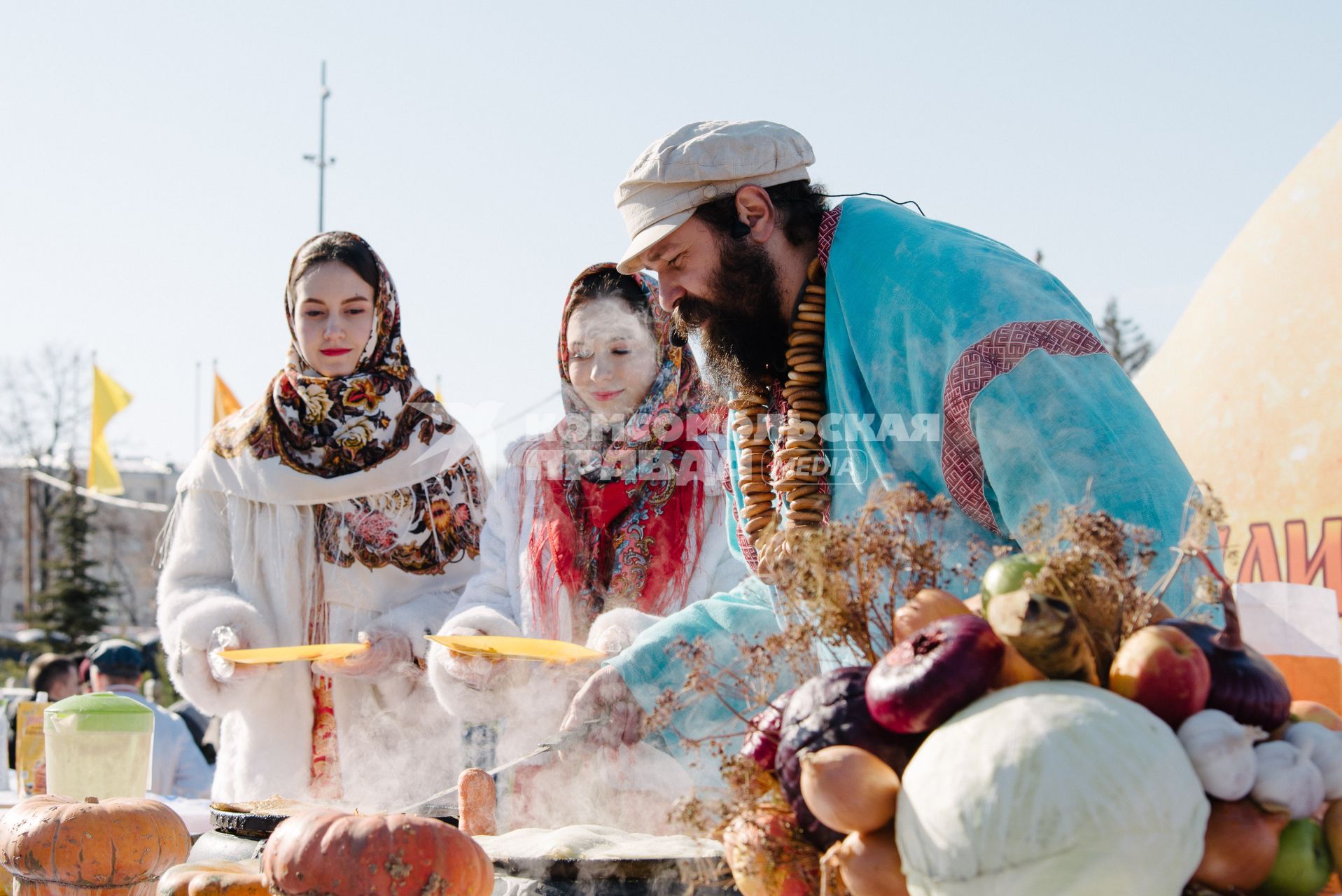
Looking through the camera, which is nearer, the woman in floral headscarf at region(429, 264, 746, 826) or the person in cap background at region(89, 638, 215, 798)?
the woman in floral headscarf at region(429, 264, 746, 826)

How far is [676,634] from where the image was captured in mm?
2230

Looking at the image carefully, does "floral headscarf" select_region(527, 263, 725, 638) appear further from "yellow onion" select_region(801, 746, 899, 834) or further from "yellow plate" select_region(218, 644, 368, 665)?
"yellow onion" select_region(801, 746, 899, 834)

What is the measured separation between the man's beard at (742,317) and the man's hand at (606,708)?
66cm

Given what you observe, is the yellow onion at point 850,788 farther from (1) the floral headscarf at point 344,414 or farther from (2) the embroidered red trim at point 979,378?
(1) the floral headscarf at point 344,414

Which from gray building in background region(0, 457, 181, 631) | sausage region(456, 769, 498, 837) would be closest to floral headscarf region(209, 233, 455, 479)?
sausage region(456, 769, 498, 837)

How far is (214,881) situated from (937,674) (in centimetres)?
115

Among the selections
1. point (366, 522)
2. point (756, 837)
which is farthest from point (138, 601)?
point (756, 837)

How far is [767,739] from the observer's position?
134 cm

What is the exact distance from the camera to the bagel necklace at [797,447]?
7.59 ft

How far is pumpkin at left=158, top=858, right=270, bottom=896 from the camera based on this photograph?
1787 millimetres

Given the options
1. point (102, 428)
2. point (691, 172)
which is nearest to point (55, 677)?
point (691, 172)

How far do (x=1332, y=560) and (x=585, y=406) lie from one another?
10.9 ft

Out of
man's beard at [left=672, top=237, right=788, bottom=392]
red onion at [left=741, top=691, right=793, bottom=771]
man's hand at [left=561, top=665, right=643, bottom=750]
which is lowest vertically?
man's hand at [left=561, top=665, right=643, bottom=750]

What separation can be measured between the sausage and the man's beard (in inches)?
34.6
